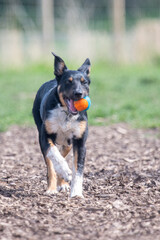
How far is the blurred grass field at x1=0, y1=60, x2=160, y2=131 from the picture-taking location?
10039mm

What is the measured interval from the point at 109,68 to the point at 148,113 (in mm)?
8749

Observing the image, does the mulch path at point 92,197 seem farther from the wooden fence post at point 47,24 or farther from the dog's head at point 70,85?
the wooden fence post at point 47,24

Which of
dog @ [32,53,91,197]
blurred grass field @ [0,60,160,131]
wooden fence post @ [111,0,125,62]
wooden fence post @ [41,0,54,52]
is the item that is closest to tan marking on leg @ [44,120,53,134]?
dog @ [32,53,91,197]

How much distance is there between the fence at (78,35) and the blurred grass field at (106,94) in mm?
619

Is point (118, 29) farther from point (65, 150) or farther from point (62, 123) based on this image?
point (62, 123)

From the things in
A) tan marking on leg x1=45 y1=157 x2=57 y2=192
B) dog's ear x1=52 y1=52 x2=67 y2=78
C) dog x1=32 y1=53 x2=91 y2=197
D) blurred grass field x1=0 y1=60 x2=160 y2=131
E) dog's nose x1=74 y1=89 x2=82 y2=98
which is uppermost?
dog's ear x1=52 y1=52 x2=67 y2=78

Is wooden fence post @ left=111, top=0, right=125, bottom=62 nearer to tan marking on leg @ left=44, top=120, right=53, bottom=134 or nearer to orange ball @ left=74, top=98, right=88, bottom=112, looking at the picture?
tan marking on leg @ left=44, top=120, right=53, bottom=134

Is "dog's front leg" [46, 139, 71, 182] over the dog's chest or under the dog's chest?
under

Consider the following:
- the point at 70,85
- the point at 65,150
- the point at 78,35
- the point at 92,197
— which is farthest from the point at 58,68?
the point at 78,35

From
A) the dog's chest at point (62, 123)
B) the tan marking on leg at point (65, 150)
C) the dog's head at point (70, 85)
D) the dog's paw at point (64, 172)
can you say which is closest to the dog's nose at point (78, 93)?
the dog's head at point (70, 85)

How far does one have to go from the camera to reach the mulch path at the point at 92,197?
4270 millimetres

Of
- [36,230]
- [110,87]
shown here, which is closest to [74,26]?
[110,87]

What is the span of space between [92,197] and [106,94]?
833 cm

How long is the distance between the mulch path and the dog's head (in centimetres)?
98
